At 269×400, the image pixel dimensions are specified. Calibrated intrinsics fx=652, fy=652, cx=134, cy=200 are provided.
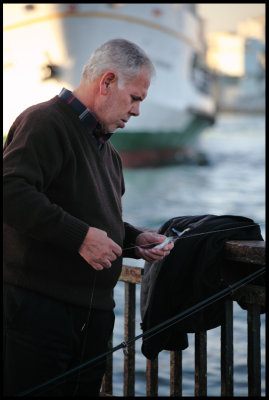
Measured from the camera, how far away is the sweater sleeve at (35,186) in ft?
5.82

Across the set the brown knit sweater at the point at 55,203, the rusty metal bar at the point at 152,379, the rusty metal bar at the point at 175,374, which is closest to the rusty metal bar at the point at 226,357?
the rusty metal bar at the point at 175,374

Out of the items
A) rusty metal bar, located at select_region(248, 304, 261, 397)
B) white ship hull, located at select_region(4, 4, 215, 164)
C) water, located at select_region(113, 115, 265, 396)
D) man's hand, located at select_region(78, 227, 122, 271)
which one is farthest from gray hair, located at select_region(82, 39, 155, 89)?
white ship hull, located at select_region(4, 4, 215, 164)

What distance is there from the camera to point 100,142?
6.68 feet

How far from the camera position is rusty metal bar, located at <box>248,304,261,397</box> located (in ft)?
7.75

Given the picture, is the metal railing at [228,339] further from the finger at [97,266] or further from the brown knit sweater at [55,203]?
the finger at [97,266]

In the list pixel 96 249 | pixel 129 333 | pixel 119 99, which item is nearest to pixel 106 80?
pixel 119 99

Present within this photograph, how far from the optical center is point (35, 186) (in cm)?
182

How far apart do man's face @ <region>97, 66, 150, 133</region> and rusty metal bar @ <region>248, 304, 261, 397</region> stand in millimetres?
868

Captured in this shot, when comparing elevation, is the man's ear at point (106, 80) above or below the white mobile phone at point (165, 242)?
above

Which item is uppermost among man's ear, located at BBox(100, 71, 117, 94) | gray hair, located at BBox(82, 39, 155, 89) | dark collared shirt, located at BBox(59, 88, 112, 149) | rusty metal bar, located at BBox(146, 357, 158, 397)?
gray hair, located at BBox(82, 39, 155, 89)

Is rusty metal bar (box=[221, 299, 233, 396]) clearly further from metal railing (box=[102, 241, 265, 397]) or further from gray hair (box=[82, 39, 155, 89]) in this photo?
gray hair (box=[82, 39, 155, 89])

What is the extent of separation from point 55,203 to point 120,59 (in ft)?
1.54

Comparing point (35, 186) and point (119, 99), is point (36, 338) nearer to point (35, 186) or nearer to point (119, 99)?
point (35, 186)

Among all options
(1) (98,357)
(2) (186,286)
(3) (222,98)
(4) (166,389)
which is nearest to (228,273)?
(2) (186,286)
